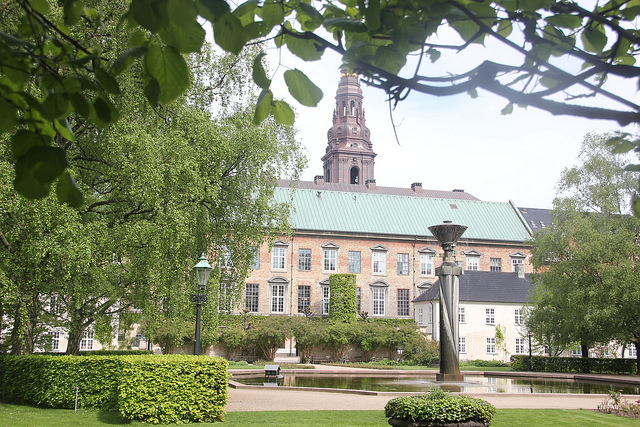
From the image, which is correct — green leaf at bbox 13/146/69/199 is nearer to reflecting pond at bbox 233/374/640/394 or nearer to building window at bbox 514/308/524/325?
reflecting pond at bbox 233/374/640/394

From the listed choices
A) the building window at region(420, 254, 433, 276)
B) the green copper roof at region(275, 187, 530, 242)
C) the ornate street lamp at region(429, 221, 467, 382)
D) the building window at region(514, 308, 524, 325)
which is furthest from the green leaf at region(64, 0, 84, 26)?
the building window at region(420, 254, 433, 276)

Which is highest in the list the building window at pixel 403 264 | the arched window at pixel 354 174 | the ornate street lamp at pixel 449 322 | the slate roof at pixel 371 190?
the arched window at pixel 354 174

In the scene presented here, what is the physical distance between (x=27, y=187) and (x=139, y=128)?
14618mm

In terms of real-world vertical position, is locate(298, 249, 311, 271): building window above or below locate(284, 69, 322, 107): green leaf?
above

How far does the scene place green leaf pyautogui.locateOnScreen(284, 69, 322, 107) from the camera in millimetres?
2387

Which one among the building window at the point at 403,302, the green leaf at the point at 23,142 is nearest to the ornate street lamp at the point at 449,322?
the green leaf at the point at 23,142

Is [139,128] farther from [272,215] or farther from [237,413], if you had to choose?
[237,413]

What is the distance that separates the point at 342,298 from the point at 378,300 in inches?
189

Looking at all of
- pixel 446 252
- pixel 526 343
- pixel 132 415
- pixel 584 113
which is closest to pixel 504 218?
pixel 526 343

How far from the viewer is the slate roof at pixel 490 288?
4325 centimetres

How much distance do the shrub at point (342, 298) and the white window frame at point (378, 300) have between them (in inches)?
135

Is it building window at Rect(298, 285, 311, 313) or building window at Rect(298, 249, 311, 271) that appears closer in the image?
building window at Rect(298, 285, 311, 313)

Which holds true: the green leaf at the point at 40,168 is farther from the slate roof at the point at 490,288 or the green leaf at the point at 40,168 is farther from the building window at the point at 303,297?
the building window at the point at 303,297

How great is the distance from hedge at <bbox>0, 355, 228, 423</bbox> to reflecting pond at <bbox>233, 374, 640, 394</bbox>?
8049 mm
